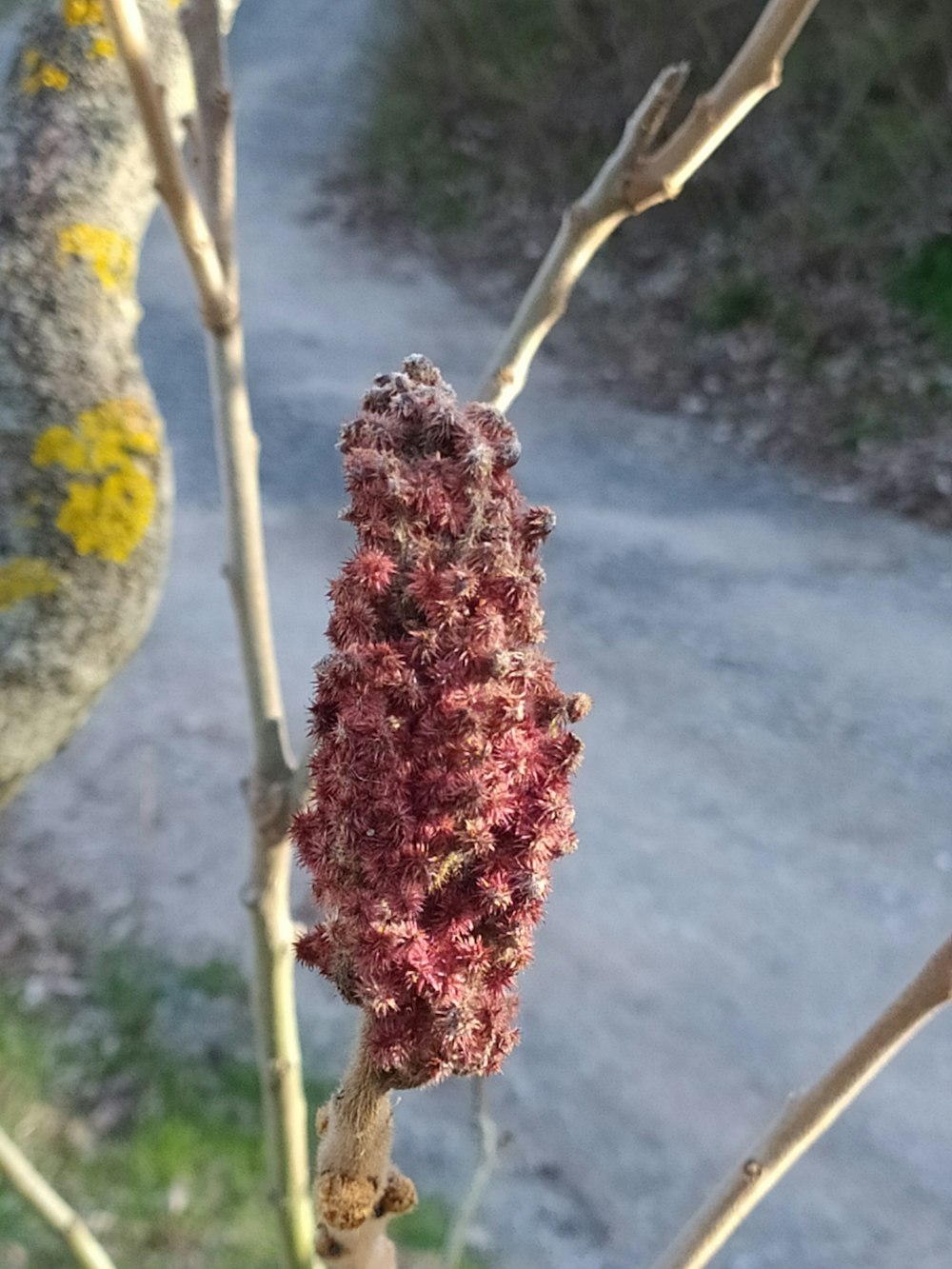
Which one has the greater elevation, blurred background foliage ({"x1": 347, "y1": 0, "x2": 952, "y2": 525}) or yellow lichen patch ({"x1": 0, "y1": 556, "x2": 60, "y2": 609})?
blurred background foliage ({"x1": 347, "y1": 0, "x2": 952, "y2": 525})

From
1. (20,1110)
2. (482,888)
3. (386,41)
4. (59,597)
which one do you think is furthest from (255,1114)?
(386,41)

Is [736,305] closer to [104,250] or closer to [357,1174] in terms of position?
[104,250]

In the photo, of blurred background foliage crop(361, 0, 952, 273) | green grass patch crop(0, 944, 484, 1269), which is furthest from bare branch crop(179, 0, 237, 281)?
blurred background foliage crop(361, 0, 952, 273)

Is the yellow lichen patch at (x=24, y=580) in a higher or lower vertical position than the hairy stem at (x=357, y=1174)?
higher

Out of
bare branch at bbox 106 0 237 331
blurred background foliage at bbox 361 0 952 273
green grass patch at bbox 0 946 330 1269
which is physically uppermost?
blurred background foliage at bbox 361 0 952 273

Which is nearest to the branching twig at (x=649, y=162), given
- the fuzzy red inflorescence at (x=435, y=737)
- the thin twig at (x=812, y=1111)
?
the fuzzy red inflorescence at (x=435, y=737)

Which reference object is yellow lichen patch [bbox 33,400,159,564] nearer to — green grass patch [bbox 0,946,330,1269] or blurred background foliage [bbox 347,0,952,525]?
green grass patch [bbox 0,946,330,1269]

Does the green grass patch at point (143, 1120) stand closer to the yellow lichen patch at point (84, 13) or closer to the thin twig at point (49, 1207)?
the thin twig at point (49, 1207)
